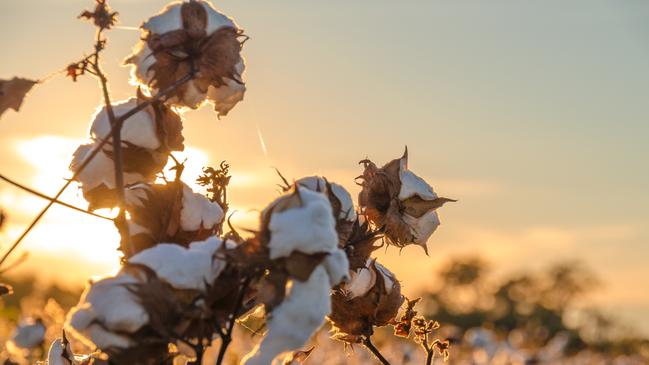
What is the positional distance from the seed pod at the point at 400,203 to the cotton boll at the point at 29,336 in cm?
422

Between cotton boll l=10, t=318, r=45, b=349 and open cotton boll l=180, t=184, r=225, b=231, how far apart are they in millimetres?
4479

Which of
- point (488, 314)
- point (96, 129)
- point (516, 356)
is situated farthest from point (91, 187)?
point (488, 314)

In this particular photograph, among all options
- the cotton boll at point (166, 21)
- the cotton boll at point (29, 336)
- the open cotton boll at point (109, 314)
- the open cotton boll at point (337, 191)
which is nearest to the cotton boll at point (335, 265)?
the open cotton boll at point (109, 314)

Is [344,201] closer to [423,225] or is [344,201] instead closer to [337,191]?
[337,191]

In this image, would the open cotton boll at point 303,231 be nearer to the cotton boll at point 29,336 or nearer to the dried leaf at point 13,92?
the dried leaf at point 13,92

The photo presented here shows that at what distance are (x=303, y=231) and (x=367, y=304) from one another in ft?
3.01

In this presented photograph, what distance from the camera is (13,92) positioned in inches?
73.2

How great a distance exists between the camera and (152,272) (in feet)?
5.17

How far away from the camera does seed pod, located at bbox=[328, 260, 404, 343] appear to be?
2357mm

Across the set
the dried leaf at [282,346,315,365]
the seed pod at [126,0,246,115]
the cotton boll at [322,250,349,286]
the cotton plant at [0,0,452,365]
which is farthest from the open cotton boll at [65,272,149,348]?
the dried leaf at [282,346,315,365]

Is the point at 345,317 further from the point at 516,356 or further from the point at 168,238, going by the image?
the point at 516,356

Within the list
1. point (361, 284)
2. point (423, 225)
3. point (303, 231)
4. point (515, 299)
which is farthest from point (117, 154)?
point (515, 299)

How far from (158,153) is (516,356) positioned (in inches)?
388

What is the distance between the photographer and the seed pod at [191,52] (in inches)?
75.9
